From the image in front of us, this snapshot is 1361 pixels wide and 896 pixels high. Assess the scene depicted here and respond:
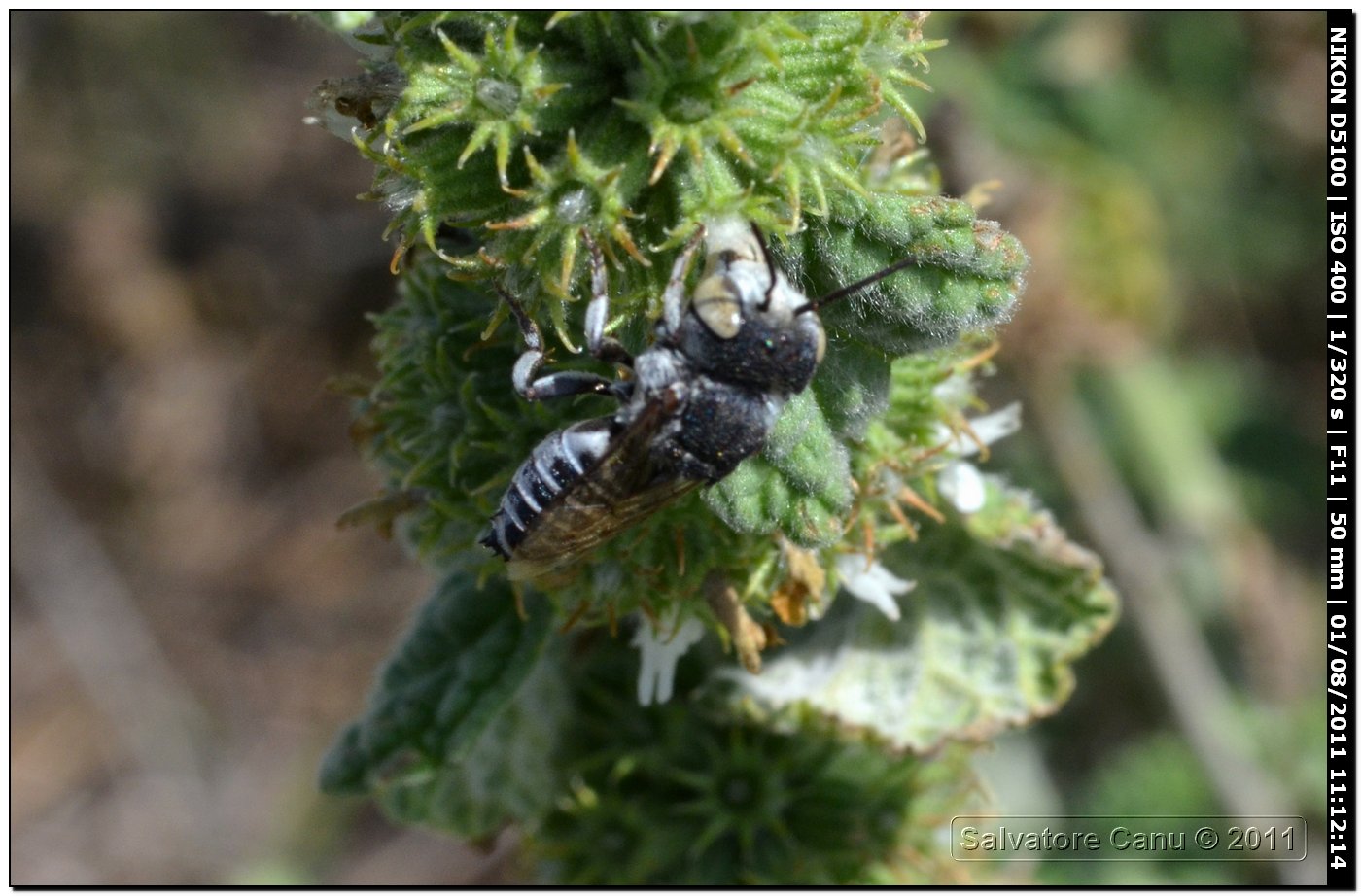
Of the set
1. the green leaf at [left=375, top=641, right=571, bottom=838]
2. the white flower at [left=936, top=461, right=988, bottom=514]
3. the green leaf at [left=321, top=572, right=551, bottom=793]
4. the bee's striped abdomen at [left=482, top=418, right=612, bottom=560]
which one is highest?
the bee's striped abdomen at [left=482, top=418, right=612, bottom=560]

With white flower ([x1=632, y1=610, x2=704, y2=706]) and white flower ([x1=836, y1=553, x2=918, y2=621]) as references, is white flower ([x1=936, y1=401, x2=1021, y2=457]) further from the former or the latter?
white flower ([x1=632, y1=610, x2=704, y2=706])

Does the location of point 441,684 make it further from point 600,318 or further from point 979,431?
point 979,431

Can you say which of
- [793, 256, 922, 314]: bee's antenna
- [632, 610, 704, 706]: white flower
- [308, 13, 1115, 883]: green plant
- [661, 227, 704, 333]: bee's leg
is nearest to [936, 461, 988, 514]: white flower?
[308, 13, 1115, 883]: green plant

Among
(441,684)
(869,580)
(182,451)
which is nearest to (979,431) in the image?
(869,580)

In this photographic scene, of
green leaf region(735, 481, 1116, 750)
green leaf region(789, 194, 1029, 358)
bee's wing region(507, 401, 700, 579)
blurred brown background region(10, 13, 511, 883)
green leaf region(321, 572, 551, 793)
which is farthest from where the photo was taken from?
blurred brown background region(10, 13, 511, 883)

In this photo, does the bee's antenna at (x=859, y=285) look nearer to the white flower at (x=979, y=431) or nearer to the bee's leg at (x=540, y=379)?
the bee's leg at (x=540, y=379)

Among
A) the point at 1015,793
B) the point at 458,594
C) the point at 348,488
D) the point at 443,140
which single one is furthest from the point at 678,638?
the point at 348,488

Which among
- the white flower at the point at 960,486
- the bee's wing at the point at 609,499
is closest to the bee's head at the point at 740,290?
the bee's wing at the point at 609,499
